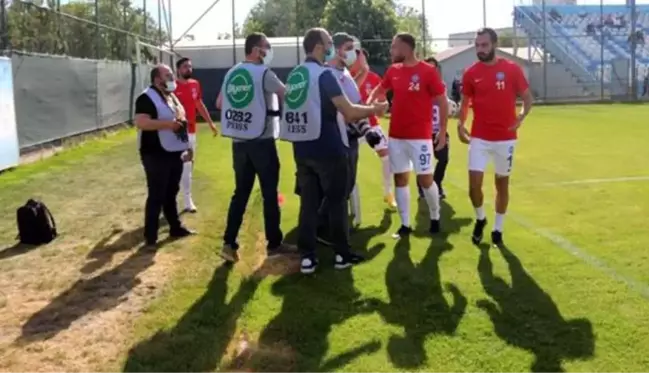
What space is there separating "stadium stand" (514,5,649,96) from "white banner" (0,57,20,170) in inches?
1284

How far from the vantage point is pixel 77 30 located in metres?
23.0

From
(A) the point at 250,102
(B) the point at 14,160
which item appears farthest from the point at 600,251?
(B) the point at 14,160

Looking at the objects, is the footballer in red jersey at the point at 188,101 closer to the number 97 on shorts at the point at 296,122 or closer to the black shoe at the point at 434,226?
the black shoe at the point at 434,226

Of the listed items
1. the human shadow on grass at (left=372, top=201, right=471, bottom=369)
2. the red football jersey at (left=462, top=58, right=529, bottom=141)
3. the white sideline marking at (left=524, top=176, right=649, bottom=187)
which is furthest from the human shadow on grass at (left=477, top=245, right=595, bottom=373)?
the white sideline marking at (left=524, top=176, right=649, bottom=187)

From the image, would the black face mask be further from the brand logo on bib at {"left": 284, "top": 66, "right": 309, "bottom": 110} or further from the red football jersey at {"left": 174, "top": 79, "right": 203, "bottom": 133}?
the red football jersey at {"left": 174, "top": 79, "right": 203, "bottom": 133}

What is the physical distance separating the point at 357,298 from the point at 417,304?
48cm

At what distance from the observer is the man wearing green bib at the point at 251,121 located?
273 inches

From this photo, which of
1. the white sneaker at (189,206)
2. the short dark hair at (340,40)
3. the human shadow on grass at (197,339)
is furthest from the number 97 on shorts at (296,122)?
the white sneaker at (189,206)

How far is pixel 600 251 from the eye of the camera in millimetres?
7168

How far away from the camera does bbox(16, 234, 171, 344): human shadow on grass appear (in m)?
5.65

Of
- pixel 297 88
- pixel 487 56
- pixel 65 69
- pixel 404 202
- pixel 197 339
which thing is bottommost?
pixel 197 339

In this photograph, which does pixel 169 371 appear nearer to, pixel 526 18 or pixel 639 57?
pixel 526 18

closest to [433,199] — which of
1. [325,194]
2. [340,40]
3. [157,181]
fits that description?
[325,194]

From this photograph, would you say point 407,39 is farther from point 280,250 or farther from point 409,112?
point 280,250
